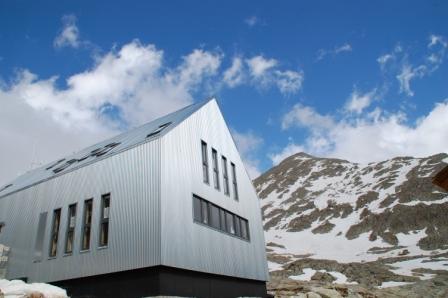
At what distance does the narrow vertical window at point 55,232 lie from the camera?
65.3 feet

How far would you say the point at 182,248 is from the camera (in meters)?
17.0

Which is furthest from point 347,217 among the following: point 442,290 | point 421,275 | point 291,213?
point 442,290

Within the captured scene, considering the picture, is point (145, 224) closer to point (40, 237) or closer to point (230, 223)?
point (230, 223)

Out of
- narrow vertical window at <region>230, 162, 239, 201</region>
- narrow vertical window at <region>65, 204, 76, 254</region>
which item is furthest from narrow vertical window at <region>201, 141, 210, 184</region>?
narrow vertical window at <region>65, 204, 76, 254</region>

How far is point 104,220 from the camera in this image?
18281mm

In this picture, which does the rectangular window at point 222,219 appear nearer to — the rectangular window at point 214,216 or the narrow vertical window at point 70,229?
the rectangular window at point 214,216

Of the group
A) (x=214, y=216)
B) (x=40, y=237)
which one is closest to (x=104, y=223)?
(x=40, y=237)

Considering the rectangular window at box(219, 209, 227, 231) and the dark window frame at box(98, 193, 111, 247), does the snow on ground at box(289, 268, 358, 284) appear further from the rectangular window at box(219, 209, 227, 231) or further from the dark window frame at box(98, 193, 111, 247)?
the dark window frame at box(98, 193, 111, 247)

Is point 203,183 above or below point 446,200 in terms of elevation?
below

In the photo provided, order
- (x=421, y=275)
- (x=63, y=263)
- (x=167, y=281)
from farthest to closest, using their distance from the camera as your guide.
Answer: (x=421, y=275), (x=63, y=263), (x=167, y=281)

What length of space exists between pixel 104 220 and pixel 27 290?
4164 millimetres

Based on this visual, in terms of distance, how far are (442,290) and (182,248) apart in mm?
23206

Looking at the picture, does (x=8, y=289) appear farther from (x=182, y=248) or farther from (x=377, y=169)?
(x=377, y=169)

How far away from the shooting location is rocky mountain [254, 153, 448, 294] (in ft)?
150
